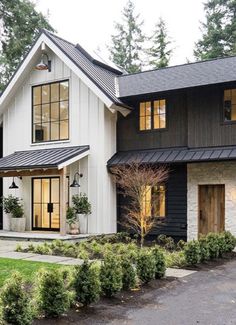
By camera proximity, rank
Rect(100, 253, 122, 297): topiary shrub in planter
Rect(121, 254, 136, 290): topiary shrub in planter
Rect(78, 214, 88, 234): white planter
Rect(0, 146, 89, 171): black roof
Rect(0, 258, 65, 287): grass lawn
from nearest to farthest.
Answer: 1. Rect(100, 253, 122, 297): topiary shrub in planter
2. Rect(121, 254, 136, 290): topiary shrub in planter
3. Rect(0, 258, 65, 287): grass lawn
4. Rect(0, 146, 89, 171): black roof
5. Rect(78, 214, 88, 234): white planter

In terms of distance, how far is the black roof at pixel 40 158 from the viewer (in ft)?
48.2

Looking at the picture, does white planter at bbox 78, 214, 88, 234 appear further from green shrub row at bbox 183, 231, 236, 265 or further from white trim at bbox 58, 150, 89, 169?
green shrub row at bbox 183, 231, 236, 265

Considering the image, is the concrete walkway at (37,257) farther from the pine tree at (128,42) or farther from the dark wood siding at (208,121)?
the pine tree at (128,42)

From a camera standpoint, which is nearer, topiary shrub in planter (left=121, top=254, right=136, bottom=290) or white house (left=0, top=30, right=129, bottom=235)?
topiary shrub in planter (left=121, top=254, right=136, bottom=290)

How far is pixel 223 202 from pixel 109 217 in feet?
13.4

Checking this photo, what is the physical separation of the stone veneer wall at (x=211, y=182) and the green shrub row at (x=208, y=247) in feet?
7.54

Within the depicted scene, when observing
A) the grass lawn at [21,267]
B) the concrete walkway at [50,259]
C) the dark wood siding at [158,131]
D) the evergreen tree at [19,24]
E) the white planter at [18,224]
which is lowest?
the concrete walkway at [50,259]

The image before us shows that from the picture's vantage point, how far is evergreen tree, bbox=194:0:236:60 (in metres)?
35.6

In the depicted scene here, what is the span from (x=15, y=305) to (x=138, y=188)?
29.8 ft

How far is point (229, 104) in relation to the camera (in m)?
14.3

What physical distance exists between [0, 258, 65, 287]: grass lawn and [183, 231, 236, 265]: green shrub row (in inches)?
112

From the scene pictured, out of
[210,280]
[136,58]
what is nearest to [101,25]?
[136,58]

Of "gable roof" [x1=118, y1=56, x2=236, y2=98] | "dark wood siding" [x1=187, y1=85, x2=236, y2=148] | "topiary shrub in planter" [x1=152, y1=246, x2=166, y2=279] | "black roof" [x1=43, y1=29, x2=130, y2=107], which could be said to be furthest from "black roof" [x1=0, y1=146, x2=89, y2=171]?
"topiary shrub in planter" [x1=152, y1=246, x2=166, y2=279]

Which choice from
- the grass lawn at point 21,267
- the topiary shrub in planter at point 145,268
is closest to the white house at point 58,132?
the grass lawn at point 21,267
